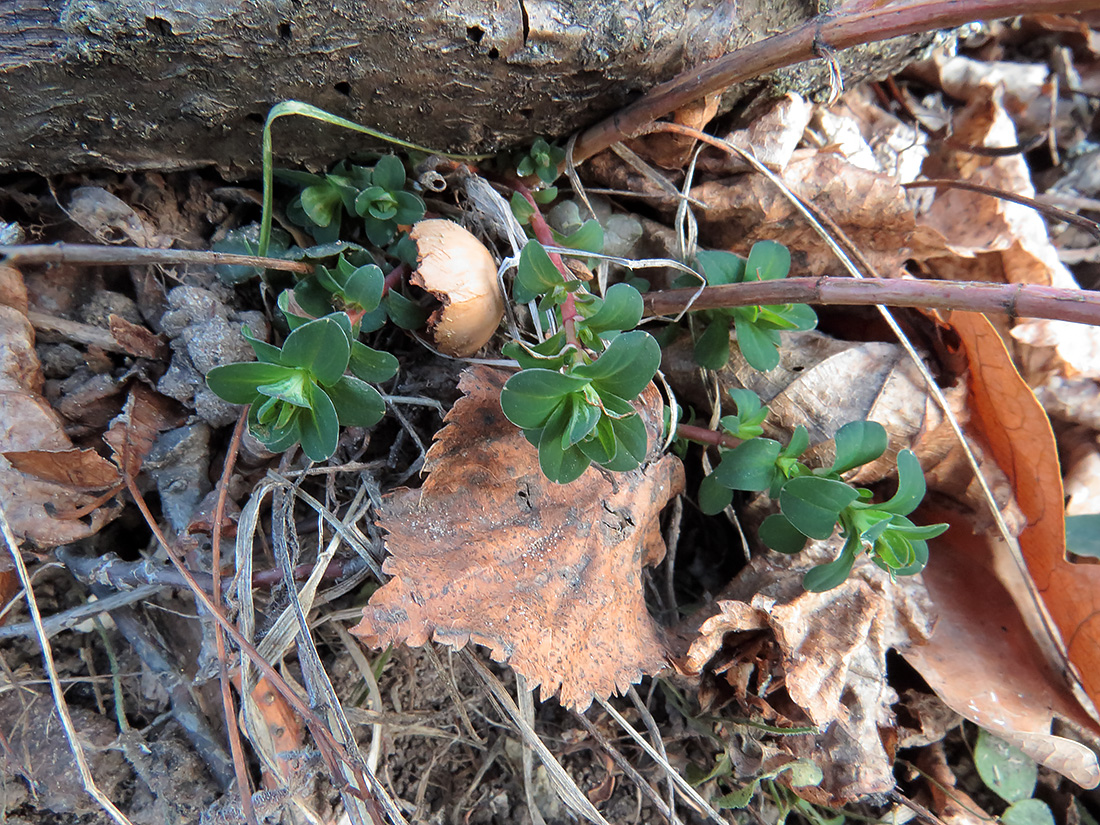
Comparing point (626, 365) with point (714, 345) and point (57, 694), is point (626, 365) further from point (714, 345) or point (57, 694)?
point (57, 694)

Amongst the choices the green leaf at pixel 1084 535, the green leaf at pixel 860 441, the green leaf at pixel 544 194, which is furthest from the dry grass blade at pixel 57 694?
the green leaf at pixel 1084 535

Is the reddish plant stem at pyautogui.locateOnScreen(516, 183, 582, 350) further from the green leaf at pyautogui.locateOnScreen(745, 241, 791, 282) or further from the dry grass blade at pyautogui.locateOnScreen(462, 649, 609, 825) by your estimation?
the dry grass blade at pyautogui.locateOnScreen(462, 649, 609, 825)

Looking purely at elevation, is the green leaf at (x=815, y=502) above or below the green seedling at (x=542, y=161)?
below

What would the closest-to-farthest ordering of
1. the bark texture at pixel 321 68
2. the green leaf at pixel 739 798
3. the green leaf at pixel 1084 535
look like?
the bark texture at pixel 321 68
the green leaf at pixel 739 798
the green leaf at pixel 1084 535

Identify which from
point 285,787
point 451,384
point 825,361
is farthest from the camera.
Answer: point 825,361

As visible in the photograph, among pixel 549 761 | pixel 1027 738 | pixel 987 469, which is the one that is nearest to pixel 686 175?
pixel 987 469

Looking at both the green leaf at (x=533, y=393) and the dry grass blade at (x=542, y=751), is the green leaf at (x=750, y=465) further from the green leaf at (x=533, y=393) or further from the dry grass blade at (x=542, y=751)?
the dry grass blade at (x=542, y=751)

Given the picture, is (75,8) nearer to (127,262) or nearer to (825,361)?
(127,262)
